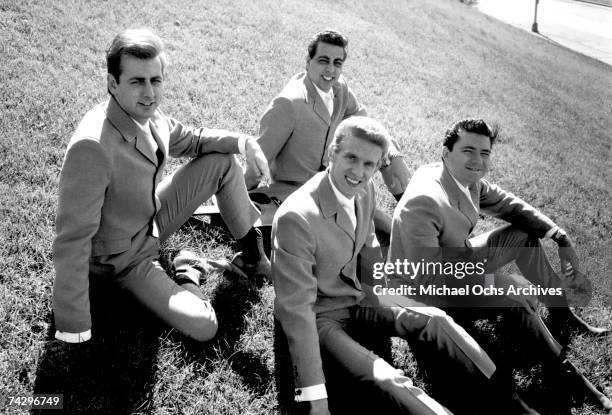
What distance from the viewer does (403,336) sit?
3.29 metres

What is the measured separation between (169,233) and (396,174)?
7.80 ft

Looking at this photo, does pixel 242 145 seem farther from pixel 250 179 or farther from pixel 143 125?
pixel 250 179

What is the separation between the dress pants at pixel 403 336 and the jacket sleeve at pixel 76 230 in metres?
1.42

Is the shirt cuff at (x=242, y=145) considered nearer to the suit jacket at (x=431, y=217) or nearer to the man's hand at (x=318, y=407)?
the suit jacket at (x=431, y=217)

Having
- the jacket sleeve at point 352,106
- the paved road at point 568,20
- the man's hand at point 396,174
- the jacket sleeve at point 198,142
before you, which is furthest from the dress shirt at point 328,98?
the paved road at point 568,20

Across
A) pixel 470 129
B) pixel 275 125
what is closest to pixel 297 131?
pixel 275 125

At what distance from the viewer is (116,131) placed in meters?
2.97

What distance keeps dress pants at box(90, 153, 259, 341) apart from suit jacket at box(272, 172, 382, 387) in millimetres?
579

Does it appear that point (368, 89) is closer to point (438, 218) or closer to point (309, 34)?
point (309, 34)

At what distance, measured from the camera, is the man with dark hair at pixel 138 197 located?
275 cm

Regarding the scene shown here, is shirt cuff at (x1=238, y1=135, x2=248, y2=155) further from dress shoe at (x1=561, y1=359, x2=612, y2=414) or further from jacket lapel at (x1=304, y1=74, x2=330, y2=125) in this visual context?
dress shoe at (x1=561, y1=359, x2=612, y2=414)

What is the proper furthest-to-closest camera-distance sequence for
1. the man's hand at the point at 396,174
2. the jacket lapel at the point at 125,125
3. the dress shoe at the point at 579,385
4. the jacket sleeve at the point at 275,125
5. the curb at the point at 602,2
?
the curb at the point at 602,2 < the man's hand at the point at 396,174 < the jacket sleeve at the point at 275,125 < the dress shoe at the point at 579,385 < the jacket lapel at the point at 125,125

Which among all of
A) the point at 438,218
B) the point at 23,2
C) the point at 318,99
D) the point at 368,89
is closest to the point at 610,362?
the point at 438,218

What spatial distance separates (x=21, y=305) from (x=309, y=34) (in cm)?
862
